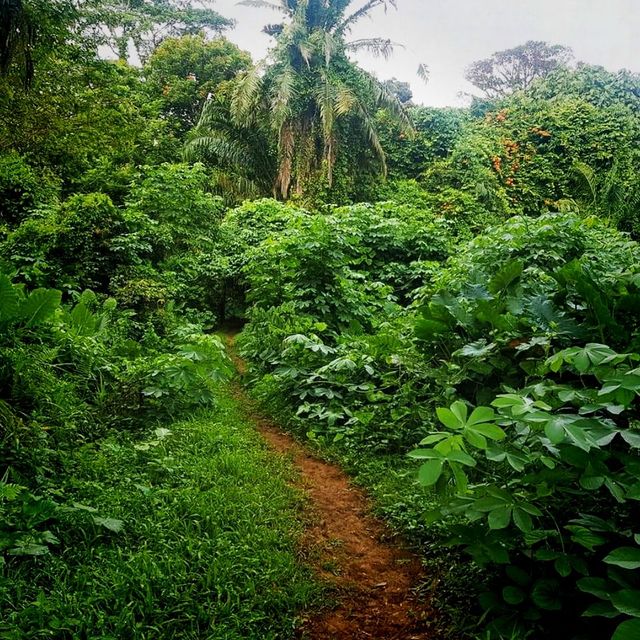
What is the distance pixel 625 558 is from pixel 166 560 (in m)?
2.14

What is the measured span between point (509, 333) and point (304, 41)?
48.7 feet

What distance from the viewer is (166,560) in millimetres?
2393

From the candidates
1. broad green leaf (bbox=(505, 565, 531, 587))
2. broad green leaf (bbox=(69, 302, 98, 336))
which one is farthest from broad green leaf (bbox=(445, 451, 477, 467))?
broad green leaf (bbox=(69, 302, 98, 336))

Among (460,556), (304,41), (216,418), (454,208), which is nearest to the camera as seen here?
(460,556)

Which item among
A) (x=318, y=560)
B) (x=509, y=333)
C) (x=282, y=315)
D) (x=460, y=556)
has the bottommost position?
(x=318, y=560)

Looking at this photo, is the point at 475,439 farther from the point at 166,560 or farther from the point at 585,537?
the point at 166,560

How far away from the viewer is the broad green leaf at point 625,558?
4.56 ft

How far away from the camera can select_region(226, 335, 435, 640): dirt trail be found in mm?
2150

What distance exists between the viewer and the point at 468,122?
1830cm

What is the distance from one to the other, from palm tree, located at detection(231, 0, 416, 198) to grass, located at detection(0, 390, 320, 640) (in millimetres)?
12197

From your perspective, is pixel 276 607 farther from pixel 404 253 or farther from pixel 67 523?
pixel 404 253

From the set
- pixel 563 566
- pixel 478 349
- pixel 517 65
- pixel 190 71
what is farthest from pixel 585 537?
pixel 517 65

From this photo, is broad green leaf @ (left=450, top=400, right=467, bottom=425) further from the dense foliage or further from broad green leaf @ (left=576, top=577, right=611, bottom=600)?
broad green leaf @ (left=576, top=577, right=611, bottom=600)

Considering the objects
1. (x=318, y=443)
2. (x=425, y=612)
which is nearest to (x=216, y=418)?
(x=318, y=443)
